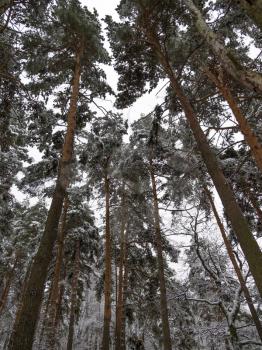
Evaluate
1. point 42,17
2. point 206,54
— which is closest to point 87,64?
point 42,17

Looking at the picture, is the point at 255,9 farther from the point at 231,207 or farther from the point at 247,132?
the point at 247,132

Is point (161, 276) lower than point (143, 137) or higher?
lower

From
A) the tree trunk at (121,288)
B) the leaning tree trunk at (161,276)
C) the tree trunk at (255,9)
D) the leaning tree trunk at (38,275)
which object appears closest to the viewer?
the tree trunk at (255,9)

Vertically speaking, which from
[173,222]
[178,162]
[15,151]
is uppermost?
[15,151]

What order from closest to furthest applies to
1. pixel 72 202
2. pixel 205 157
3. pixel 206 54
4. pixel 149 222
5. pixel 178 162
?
pixel 205 157, pixel 206 54, pixel 178 162, pixel 149 222, pixel 72 202

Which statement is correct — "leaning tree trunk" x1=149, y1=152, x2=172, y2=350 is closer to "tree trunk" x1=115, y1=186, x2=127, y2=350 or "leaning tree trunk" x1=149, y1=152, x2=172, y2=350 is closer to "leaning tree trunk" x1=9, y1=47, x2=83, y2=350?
"tree trunk" x1=115, y1=186, x2=127, y2=350

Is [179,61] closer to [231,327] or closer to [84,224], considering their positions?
[231,327]

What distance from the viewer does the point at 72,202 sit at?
54.5 ft

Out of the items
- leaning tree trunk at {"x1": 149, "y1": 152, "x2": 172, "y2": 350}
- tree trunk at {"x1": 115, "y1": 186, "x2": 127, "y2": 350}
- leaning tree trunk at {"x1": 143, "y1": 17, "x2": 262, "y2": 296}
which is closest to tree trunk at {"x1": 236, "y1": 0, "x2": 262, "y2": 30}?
leaning tree trunk at {"x1": 143, "y1": 17, "x2": 262, "y2": 296}

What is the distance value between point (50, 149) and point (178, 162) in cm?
539

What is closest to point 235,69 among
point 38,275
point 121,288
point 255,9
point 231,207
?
point 255,9

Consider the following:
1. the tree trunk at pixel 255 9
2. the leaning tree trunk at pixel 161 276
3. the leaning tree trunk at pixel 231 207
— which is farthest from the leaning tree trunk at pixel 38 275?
the tree trunk at pixel 255 9

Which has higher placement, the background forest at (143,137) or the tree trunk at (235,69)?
the background forest at (143,137)

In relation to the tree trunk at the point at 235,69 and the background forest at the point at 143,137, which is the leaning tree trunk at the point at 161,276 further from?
the tree trunk at the point at 235,69
